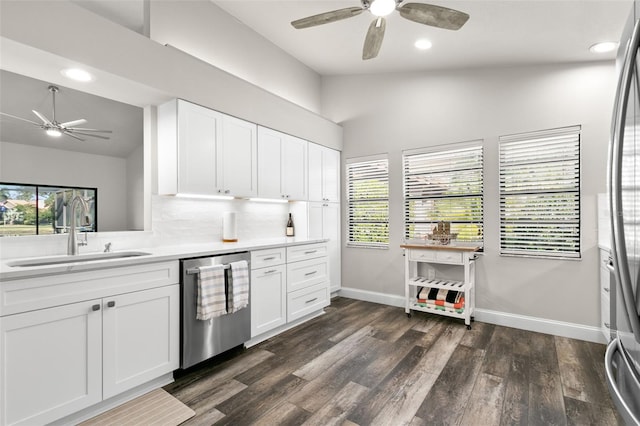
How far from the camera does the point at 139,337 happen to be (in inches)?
84.2

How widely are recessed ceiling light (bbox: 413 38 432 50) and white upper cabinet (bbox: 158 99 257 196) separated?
1.95 metres

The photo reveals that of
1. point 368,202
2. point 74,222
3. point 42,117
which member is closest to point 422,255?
point 368,202

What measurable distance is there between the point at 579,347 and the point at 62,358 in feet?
13.1

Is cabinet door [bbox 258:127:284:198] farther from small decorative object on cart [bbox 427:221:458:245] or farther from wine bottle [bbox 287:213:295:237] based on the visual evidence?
small decorative object on cart [bbox 427:221:458:245]

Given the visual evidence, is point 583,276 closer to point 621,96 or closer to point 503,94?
point 503,94

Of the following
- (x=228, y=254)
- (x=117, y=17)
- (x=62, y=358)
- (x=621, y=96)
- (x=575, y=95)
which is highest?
(x=117, y=17)

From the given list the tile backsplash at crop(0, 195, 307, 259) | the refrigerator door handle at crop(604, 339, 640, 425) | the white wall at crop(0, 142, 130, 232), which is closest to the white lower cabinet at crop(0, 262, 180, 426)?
the tile backsplash at crop(0, 195, 307, 259)

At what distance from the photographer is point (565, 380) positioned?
2.38m

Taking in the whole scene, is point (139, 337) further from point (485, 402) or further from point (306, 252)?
point (485, 402)

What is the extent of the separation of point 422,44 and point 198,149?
2.48 m

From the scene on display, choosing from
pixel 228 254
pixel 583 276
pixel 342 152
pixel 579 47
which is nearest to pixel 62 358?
pixel 228 254

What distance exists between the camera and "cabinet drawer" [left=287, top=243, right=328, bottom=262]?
3401mm

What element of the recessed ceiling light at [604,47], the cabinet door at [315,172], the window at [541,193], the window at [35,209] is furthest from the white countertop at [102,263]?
the recessed ceiling light at [604,47]

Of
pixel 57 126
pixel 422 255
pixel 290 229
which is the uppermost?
pixel 57 126
